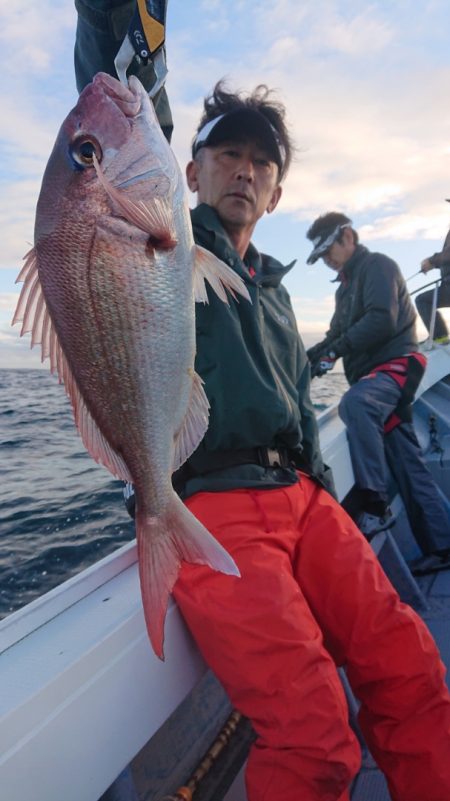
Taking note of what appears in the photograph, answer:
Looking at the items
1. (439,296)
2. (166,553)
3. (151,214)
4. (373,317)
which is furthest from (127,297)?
(439,296)

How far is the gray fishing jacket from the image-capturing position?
4.41 metres

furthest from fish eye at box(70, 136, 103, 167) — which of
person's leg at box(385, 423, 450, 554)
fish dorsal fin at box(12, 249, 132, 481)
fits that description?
person's leg at box(385, 423, 450, 554)

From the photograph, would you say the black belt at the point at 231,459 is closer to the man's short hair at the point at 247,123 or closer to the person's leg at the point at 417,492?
the man's short hair at the point at 247,123

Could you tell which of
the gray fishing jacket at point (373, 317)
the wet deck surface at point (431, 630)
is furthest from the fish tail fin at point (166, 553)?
the gray fishing jacket at point (373, 317)

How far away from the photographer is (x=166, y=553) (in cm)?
133

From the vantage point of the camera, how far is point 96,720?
1.26 metres

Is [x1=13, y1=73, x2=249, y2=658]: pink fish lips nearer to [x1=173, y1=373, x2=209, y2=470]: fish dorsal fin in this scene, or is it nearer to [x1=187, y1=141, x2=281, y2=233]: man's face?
[x1=173, y1=373, x2=209, y2=470]: fish dorsal fin

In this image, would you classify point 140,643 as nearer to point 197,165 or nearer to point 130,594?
point 130,594

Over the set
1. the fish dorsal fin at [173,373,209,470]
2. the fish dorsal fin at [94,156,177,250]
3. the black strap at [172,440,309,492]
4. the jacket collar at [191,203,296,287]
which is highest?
the jacket collar at [191,203,296,287]

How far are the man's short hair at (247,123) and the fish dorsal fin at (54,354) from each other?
1265mm

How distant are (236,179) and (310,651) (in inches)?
67.6

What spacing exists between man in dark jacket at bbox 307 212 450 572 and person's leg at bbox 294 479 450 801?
1563mm

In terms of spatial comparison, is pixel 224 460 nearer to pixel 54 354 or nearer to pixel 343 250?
pixel 54 354

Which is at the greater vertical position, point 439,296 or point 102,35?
point 102,35
